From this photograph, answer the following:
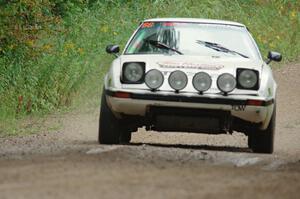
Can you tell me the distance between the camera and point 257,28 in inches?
1023

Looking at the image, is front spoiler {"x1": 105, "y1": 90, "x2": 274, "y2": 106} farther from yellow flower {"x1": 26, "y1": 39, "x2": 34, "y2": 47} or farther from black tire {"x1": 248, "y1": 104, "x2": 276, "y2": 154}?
yellow flower {"x1": 26, "y1": 39, "x2": 34, "y2": 47}

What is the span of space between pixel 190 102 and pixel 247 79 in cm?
68

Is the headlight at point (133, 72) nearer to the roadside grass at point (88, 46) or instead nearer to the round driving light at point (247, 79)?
the round driving light at point (247, 79)

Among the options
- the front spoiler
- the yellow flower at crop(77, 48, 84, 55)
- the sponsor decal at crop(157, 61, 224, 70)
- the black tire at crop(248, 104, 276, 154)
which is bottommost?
the black tire at crop(248, 104, 276, 154)

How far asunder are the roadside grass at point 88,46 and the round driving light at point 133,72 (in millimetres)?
4106

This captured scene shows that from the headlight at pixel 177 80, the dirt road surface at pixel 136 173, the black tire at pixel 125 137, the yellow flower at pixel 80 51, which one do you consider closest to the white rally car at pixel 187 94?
the headlight at pixel 177 80

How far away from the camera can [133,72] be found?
1059cm

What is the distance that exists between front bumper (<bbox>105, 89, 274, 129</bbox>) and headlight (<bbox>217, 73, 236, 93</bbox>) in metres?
0.08

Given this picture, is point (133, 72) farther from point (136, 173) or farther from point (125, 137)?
point (136, 173)

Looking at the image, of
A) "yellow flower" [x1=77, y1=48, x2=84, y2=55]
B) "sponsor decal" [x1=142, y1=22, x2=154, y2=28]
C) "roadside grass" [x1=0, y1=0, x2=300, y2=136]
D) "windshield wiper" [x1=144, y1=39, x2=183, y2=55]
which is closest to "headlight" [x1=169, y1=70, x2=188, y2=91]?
"windshield wiper" [x1=144, y1=39, x2=183, y2=55]

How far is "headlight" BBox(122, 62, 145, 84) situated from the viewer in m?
10.5

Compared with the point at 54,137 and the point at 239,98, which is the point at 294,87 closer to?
the point at 54,137

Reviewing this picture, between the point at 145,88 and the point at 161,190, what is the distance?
11.7 ft

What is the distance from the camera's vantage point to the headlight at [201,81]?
10438 mm
